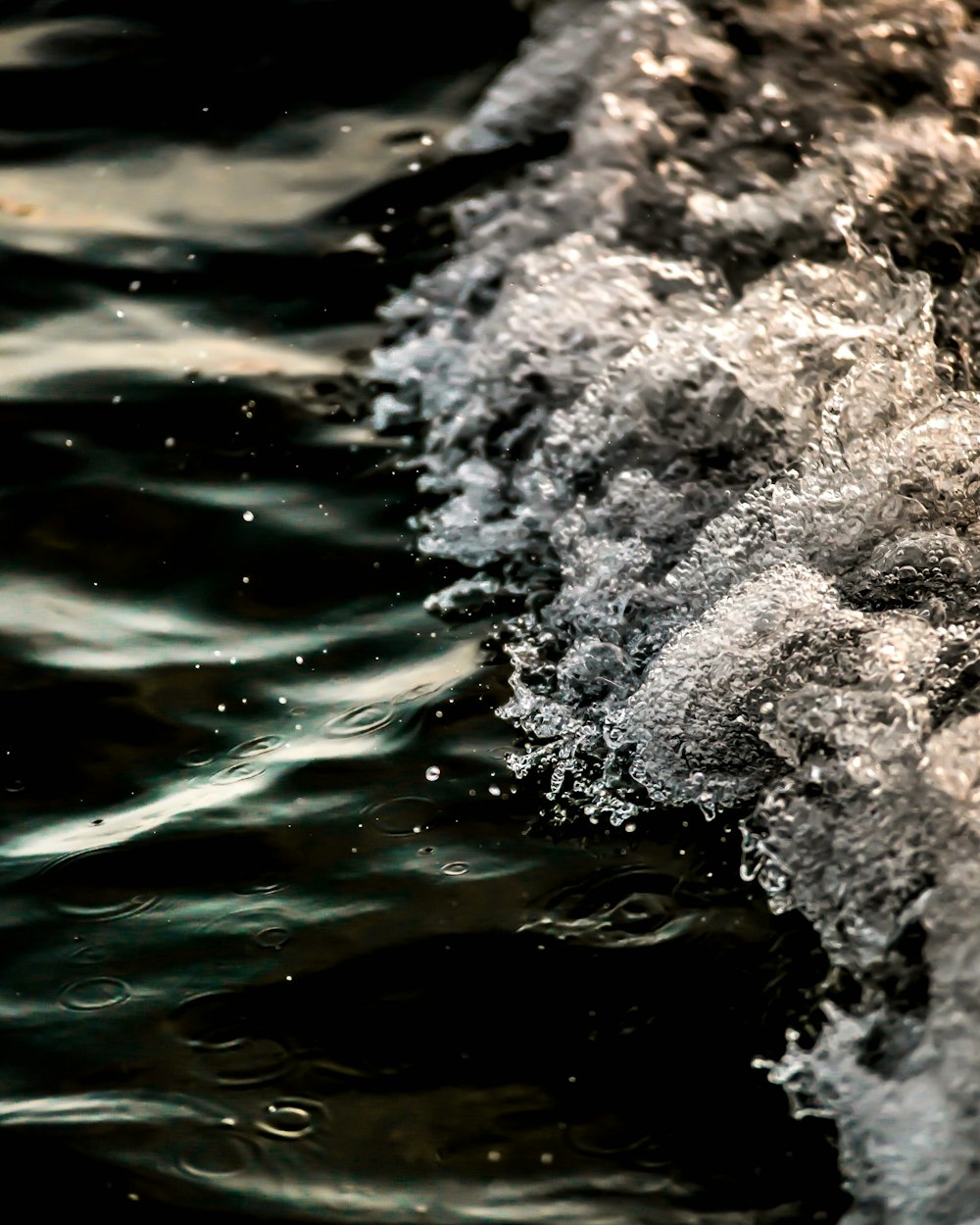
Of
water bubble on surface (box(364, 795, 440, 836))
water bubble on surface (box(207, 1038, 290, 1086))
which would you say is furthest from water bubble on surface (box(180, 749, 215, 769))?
water bubble on surface (box(207, 1038, 290, 1086))

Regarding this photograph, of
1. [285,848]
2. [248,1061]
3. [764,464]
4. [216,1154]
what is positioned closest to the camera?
[216,1154]

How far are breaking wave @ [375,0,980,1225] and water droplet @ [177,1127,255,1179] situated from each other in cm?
53

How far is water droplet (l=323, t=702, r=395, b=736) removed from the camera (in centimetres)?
205

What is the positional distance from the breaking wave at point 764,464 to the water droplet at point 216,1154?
526mm

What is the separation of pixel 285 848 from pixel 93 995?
30 centimetres

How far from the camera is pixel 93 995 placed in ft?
5.39

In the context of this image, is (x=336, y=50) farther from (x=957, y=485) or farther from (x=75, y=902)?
(x=75, y=902)

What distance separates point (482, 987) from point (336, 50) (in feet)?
9.19

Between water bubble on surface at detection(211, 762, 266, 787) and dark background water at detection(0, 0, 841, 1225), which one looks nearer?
dark background water at detection(0, 0, 841, 1225)

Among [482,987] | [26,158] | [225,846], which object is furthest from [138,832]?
[26,158]

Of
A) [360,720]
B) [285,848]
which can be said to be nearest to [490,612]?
[360,720]

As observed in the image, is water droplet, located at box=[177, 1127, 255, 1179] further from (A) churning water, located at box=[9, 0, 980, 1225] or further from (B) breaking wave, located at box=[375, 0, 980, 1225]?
(B) breaking wave, located at box=[375, 0, 980, 1225]

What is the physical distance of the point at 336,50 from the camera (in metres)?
3.73

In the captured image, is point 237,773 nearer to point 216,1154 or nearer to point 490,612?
point 490,612
